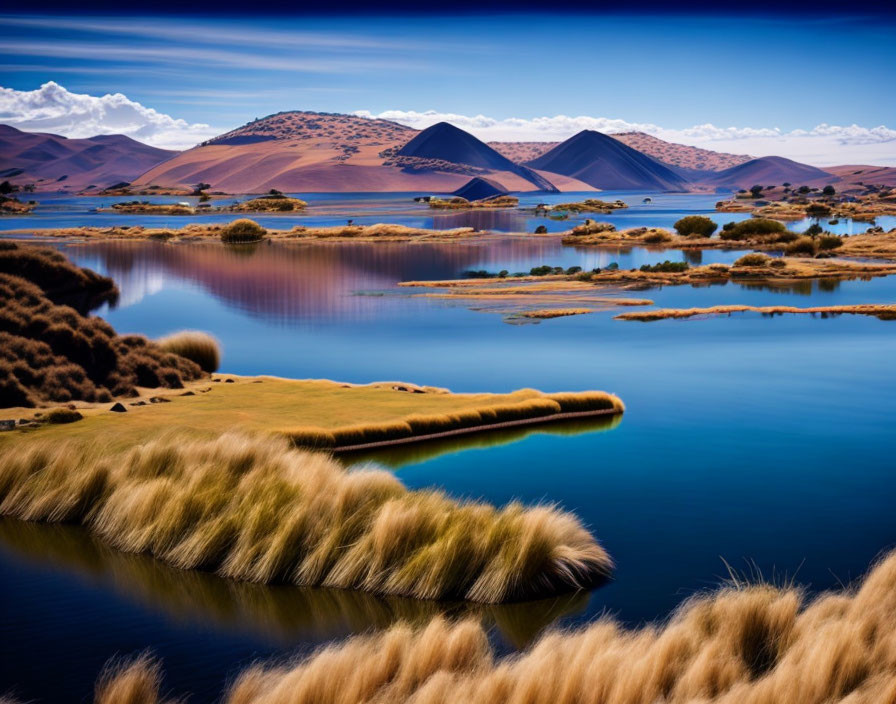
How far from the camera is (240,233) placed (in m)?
74.4

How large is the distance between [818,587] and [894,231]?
68424 millimetres

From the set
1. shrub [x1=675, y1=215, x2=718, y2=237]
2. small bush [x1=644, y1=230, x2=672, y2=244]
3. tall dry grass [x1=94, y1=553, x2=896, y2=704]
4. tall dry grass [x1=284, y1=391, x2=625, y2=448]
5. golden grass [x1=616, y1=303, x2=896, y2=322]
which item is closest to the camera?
tall dry grass [x1=94, y1=553, x2=896, y2=704]

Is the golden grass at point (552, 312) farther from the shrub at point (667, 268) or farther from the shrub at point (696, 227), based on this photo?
the shrub at point (696, 227)

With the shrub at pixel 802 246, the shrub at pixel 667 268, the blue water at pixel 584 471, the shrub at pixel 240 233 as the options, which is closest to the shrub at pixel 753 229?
the shrub at pixel 802 246

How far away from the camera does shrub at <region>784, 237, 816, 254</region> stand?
62625mm

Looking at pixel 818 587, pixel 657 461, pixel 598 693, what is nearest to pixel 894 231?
pixel 657 461

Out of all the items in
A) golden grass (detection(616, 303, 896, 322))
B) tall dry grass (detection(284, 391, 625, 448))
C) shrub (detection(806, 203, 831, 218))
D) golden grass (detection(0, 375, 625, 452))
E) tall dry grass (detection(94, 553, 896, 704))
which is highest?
shrub (detection(806, 203, 831, 218))

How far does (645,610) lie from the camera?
12.4 metres

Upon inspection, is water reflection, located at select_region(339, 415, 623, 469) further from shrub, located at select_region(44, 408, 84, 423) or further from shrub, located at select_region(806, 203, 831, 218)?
shrub, located at select_region(806, 203, 831, 218)

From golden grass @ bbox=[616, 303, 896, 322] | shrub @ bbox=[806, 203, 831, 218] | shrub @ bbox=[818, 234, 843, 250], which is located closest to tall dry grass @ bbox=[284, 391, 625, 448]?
golden grass @ bbox=[616, 303, 896, 322]

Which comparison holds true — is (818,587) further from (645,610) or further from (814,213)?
(814,213)

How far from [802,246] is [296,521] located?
5563 centimetres

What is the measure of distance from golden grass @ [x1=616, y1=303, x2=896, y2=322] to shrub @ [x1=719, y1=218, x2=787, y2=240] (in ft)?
103

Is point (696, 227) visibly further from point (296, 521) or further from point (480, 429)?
point (296, 521)
